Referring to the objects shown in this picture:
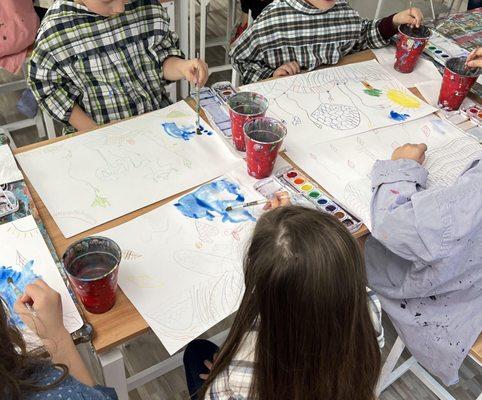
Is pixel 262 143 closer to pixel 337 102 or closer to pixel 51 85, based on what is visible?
pixel 337 102

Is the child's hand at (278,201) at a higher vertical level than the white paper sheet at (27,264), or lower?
higher

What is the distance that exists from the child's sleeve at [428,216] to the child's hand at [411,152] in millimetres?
139

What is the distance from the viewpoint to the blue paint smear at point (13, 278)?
820mm

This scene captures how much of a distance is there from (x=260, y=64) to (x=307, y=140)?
1.61 feet

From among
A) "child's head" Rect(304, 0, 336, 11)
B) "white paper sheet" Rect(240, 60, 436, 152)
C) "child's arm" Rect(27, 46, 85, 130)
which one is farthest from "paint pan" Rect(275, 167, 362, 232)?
"child's head" Rect(304, 0, 336, 11)

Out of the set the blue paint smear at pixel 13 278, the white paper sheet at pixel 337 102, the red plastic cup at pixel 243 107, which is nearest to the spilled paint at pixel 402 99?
the white paper sheet at pixel 337 102

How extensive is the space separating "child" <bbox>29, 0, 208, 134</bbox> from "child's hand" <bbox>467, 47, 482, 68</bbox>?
29.7 inches

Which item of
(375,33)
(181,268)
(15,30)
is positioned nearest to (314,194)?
(181,268)

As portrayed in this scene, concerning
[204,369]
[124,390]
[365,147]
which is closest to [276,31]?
[365,147]

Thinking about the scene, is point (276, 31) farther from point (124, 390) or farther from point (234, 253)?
point (124, 390)

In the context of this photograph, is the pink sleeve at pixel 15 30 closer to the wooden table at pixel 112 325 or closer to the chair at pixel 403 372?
the wooden table at pixel 112 325

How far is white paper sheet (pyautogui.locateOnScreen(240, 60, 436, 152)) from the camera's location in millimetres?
1287

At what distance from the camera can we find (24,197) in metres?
1.01

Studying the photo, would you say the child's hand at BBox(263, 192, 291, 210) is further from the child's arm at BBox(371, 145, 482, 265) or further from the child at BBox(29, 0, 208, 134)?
the child at BBox(29, 0, 208, 134)
